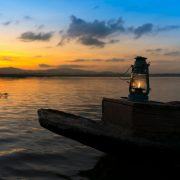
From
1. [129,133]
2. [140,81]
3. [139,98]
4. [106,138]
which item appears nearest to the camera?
[106,138]

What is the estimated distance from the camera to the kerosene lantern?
11055 mm

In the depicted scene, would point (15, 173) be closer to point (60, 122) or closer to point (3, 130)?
point (60, 122)

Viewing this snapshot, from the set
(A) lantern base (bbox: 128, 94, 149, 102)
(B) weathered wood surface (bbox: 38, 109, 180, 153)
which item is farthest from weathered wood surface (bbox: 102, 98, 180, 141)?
(A) lantern base (bbox: 128, 94, 149, 102)

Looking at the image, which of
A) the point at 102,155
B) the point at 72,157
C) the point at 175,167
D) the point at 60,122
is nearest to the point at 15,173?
the point at 60,122

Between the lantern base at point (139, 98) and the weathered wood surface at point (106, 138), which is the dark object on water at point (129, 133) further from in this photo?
the lantern base at point (139, 98)

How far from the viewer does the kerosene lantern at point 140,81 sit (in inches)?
435

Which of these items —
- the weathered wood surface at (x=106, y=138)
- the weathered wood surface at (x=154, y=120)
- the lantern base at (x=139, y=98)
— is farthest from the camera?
the lantern base at (x=139, y=98)

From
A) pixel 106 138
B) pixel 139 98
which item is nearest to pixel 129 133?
pixel 106 138

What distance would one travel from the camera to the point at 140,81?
11.2 meters

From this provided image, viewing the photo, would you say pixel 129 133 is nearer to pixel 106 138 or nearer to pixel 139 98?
pixel 106 138

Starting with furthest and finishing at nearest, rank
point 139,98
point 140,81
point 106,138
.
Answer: point 140,81 → point 139,98 → point 106,138

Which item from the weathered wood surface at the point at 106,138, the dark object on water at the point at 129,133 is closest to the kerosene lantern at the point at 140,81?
the dark object on water at the point at 129,133

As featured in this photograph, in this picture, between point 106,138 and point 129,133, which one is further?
point 129,133

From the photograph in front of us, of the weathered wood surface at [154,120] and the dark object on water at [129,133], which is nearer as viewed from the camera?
the dark object on water at [129,133]
